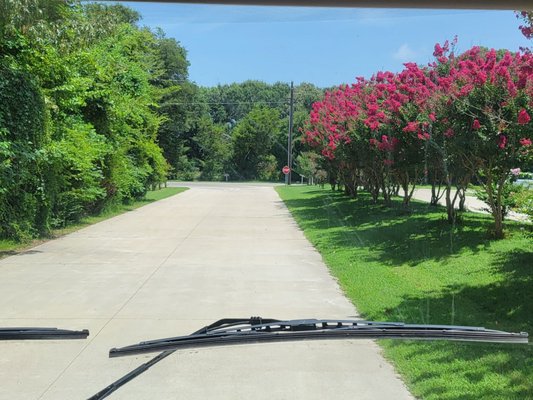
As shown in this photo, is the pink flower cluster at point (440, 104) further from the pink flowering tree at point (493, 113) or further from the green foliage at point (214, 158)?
the green foliage at point (214, 158)

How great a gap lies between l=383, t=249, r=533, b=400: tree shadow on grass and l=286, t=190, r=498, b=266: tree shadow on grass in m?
2.48

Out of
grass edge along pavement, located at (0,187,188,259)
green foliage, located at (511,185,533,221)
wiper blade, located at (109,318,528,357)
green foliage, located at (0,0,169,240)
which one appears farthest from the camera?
grass edge along pavement, located at (0,187,188,259)

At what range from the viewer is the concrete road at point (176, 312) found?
4664 millimetres

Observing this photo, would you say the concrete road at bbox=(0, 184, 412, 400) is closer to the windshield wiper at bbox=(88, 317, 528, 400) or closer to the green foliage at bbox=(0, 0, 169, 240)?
the windshield wiper at bbox=(88, 317, 528, 400)

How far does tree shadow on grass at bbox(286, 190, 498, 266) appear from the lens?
10.9 meters

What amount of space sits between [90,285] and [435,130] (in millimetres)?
7245

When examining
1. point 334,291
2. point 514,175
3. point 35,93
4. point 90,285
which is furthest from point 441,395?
point 35,93

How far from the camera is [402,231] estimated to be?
13672 millimetres

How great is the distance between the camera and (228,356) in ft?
17.9

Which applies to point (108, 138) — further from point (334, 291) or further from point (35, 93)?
point (334, 291)

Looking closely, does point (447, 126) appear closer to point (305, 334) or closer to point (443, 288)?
point (443, 288)

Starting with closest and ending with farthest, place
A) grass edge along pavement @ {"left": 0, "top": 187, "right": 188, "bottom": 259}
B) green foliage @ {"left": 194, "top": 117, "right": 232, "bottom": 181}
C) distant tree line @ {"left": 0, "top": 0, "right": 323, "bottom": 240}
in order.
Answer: distant tree line @ {"left": 0, "top": 0, "right": 323, "bottom": 240} < grass edge along pavement @ {"left": 0, "top": 187, "right": 188, "bottom": 259} < green foliage @ {"left": 194, "top": 117, "right": 232, "bottom": 181}

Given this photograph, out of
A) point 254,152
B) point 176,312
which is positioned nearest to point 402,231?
point 176,312

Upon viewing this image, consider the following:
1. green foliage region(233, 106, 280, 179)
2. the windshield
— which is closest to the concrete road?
the windshield
